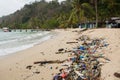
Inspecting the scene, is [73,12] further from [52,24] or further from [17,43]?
[52,24]

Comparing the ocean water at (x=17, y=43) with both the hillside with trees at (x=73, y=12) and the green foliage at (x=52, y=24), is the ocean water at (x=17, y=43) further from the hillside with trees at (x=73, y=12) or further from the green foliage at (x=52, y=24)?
the green foliage at (x=52, y=24)

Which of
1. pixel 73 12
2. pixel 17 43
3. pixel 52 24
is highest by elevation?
pixel 73 12

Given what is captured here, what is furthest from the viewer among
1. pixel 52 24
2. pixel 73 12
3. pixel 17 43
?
pixel 52 24

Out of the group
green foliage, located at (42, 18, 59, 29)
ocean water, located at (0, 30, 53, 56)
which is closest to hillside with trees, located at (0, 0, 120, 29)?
green foliage, located at (42, 18, 59, 29)

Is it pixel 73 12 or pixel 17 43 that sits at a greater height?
pixel 73 12

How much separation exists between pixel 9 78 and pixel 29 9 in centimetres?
14489

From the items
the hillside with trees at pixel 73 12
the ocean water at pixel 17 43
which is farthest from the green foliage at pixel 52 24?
the ocean water at pixel 17 43

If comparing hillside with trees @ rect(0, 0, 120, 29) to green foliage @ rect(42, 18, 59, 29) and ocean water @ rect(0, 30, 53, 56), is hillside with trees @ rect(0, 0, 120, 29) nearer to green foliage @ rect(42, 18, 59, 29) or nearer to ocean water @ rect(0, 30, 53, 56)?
green foliage @ rect(42, 18, 59, 29)

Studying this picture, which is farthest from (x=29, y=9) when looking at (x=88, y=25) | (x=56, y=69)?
(x=56, y=69)

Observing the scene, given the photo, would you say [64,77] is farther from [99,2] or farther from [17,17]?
[17,17]

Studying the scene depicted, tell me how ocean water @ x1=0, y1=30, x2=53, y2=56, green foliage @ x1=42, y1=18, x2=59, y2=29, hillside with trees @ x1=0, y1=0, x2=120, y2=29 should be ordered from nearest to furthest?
ocean water @ x1=0, y1=30, x2=53, y2=56
hillside with trees @ x1=0, y1=0, x2=120, y2=29
green foliage @ x1=42, y1=18, x2=59, y2=29

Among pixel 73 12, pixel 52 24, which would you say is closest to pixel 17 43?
pixel 73 12

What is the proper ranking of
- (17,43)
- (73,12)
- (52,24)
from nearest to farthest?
1. (17,43)
2. (73,12)
3. (52,24)

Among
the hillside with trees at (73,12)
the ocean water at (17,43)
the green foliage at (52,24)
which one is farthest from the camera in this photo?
the green foliage at (52,24)
